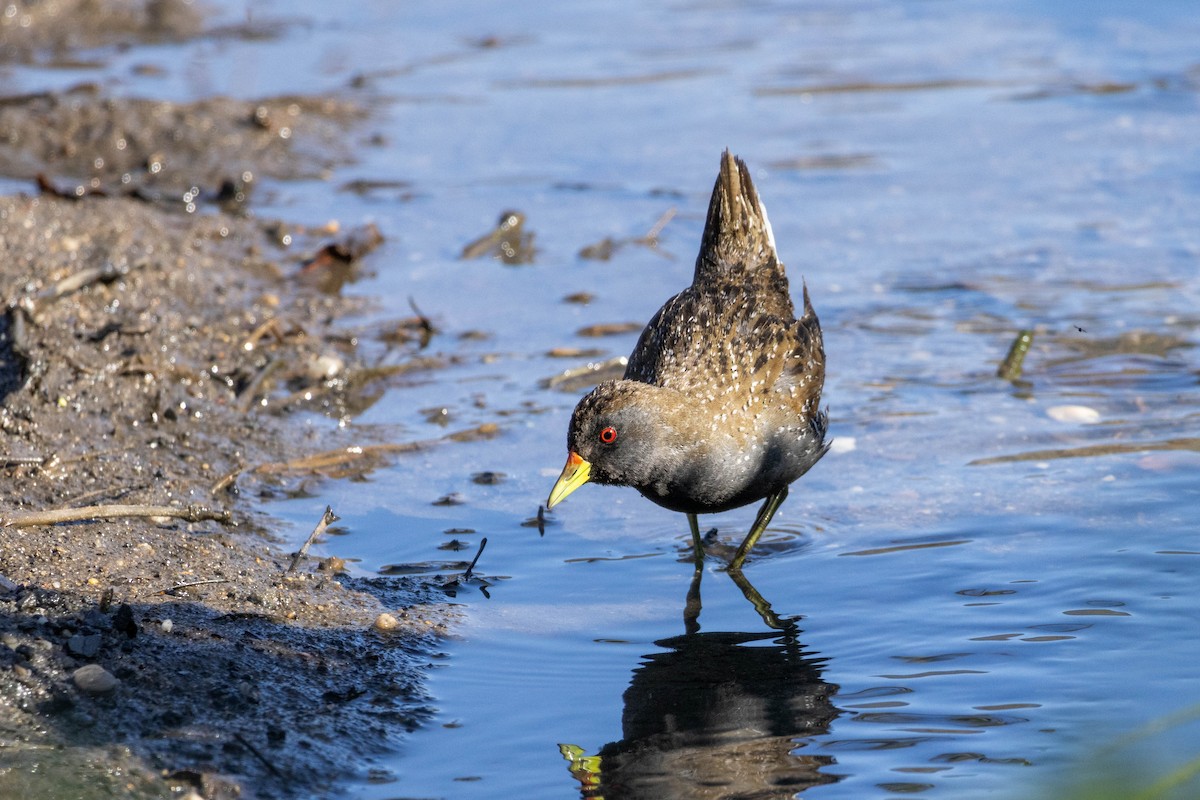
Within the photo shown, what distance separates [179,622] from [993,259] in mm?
5757

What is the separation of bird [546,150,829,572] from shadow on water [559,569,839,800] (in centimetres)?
52

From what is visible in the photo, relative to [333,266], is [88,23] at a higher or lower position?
higher

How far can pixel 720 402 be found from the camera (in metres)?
5.05

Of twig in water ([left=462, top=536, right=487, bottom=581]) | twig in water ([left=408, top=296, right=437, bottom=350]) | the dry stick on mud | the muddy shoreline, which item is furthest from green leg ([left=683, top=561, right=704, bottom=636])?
twig in water ([left=408, top=296, right=437, bottom=350])

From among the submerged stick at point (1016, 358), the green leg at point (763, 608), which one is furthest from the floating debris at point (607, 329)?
the green leg at point (763, 608)

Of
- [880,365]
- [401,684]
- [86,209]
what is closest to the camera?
[401,684]

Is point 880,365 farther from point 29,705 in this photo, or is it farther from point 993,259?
point 29,705

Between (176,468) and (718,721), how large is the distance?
273 cm

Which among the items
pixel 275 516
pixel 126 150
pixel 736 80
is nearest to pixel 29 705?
pixel 275 516

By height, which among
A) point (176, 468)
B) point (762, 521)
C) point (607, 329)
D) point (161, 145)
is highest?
point (161, 145)

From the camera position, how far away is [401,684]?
14.0 ft

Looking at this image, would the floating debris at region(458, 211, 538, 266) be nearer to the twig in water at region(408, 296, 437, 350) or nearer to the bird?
the twig in water at region(408, 296, 437, 350)

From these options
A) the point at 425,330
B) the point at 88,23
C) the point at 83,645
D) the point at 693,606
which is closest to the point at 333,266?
the point at 425,330

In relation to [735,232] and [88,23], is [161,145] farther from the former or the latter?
[735,232]
